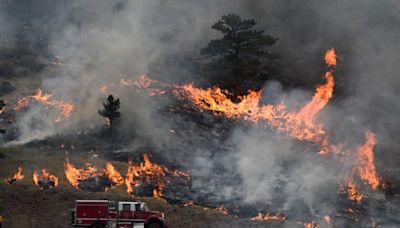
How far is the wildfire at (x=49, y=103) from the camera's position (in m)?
47.1

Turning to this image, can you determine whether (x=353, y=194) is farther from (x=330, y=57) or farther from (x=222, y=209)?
(x=330, y=57)

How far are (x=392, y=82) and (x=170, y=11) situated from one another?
109ft

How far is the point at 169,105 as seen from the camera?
50688 millimetres

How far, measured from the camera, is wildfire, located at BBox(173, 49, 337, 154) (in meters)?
46.9

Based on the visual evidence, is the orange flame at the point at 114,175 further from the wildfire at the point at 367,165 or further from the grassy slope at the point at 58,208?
the wildfire at the point at 367,165

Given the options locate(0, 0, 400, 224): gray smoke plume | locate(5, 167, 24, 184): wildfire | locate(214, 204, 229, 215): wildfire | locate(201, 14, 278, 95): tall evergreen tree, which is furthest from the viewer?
locate(201, 14, 278, 95): tall evergreen tree

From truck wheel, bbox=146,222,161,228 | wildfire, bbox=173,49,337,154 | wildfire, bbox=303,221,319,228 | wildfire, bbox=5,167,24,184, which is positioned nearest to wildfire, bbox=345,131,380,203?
wildfire, bbox=173,49,337,154

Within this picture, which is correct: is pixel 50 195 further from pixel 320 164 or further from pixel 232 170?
pixel 320 164

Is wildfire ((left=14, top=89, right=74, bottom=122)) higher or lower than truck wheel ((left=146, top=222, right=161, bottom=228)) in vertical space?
higher

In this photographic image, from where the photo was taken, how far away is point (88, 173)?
37.9m

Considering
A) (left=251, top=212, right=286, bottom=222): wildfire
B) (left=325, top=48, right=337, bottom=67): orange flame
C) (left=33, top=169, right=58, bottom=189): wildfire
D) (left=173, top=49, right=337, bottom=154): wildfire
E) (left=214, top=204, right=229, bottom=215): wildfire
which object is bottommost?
(left=251, top=212, right=286, bottom=222): wildfire

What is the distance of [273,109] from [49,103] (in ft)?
73.9

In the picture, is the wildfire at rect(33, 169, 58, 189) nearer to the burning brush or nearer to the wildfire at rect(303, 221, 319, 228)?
the burning brush

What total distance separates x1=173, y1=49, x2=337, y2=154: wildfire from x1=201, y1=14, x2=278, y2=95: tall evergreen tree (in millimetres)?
1741
